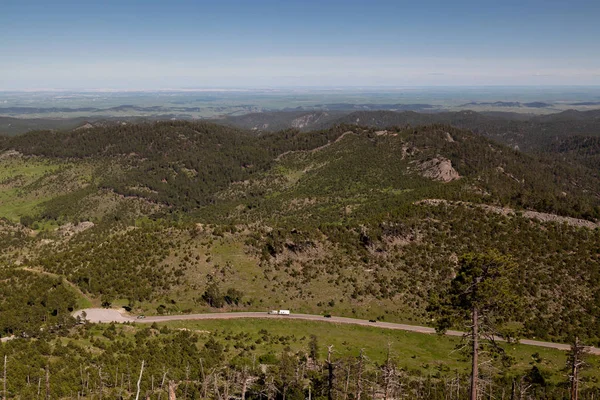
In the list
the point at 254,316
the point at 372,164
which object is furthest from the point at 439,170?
the point at 254,316

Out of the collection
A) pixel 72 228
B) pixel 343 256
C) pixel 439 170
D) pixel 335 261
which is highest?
pixel 439 170

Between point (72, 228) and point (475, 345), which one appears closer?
point (475, 345)

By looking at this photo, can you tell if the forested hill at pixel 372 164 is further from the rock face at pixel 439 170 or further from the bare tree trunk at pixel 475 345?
the bare tree trunk at pixel 475 345

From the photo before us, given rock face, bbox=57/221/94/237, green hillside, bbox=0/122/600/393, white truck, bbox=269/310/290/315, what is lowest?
rock face, bbox=57/221/94/237

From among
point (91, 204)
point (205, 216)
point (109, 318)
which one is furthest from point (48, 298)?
point (91, 204)

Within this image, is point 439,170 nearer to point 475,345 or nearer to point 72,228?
point 72,228

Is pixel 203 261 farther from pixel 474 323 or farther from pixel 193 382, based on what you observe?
pixel 474 323

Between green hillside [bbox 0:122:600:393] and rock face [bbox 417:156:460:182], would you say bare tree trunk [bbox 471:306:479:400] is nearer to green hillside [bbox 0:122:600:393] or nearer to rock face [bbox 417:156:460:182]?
green hillside [bbox 0:122:600:393]

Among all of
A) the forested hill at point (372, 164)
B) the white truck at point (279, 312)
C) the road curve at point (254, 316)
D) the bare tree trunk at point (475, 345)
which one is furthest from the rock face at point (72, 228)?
the bare tree trunk at point (475, 345)

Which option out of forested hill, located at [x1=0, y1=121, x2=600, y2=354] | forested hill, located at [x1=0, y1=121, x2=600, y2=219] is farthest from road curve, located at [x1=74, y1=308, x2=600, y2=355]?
A: forested hill, located at [x1=0, y1=121, x2=600, y2=219]
